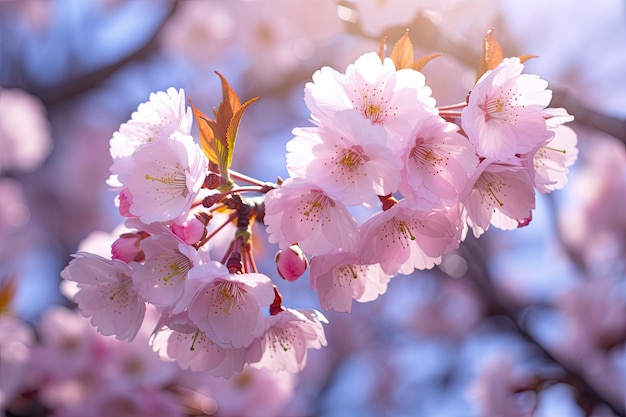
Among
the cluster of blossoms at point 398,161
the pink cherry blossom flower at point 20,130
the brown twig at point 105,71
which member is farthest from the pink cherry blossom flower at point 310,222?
the pink cherry blossom flower at point 20,130

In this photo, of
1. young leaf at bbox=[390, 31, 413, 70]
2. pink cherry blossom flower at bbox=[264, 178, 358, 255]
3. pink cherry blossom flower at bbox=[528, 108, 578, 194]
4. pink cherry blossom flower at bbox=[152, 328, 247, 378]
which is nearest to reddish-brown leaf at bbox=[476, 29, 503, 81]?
young leaf at bbox=[390, 31, 413, 70]

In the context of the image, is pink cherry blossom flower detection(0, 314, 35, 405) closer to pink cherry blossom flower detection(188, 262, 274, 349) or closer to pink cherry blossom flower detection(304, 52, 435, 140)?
pink cherry blossom flower detection(188, 262, 274, 349)

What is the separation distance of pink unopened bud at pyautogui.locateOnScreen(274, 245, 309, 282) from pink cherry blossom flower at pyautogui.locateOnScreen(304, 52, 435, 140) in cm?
26

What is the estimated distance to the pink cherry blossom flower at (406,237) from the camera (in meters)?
0.99

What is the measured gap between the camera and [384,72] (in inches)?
38.4

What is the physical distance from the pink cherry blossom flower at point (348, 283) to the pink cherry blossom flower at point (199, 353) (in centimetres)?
19

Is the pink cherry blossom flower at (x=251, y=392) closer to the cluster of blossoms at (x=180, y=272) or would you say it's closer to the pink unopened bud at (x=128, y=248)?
the cluster of blossoms at (x=180, y=272)

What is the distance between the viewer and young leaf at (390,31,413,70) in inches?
39.9

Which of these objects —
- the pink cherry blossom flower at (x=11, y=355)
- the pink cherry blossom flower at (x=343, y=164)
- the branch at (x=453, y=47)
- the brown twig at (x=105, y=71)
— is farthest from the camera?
the brown twig at (x=105, y=71)

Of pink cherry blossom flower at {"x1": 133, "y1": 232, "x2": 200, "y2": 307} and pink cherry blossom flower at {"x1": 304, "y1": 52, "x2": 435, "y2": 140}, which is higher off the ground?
pink cherry blossom flower at {"x1": 304, "y1": 52, "x2": 435, "y2": 140}

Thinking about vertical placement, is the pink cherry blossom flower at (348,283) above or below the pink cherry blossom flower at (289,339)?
above

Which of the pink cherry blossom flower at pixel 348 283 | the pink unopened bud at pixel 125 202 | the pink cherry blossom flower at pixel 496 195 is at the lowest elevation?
the pink cherry blossom flower at pixel 348 283

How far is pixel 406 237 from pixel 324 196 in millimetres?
189

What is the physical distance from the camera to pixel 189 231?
3.21 feet
